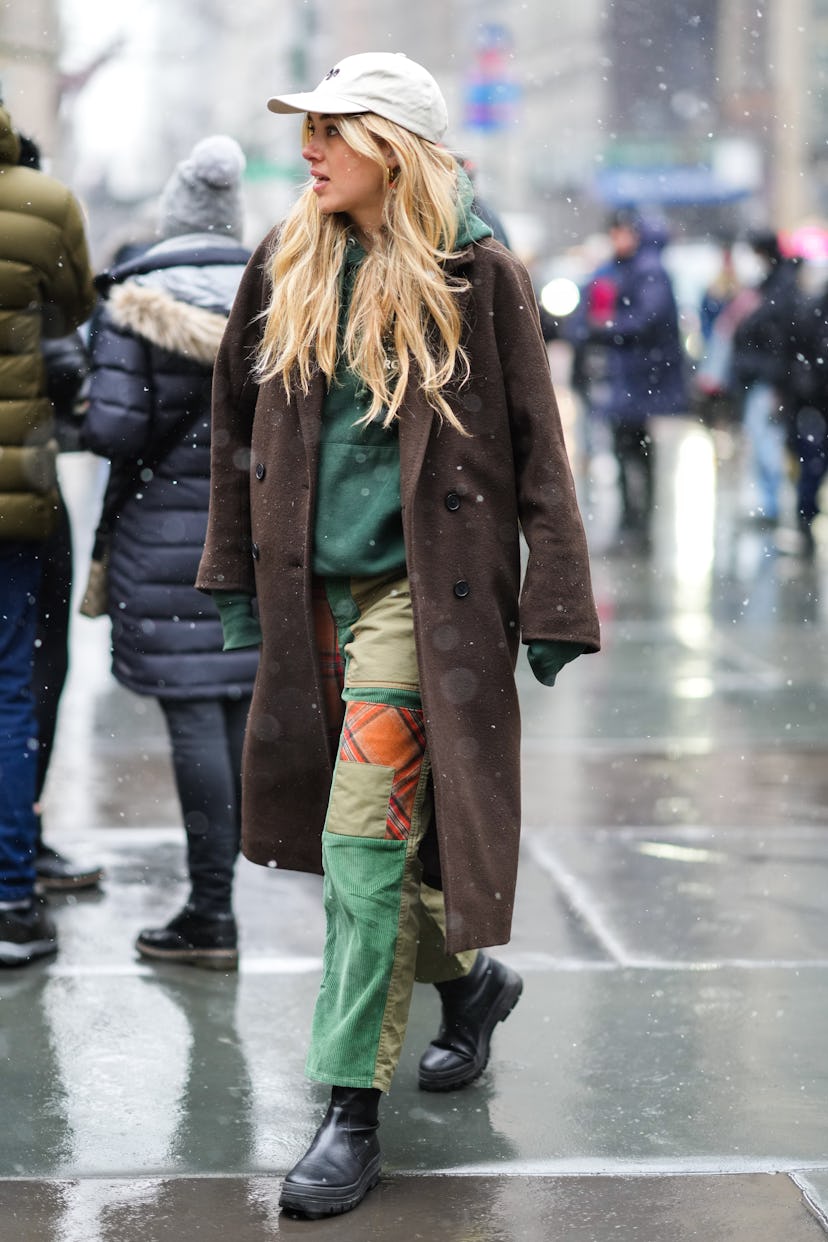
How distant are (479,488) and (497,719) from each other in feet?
1.42

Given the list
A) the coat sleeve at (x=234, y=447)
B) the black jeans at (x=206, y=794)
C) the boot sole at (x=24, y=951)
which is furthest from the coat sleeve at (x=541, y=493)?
the boot sole at (x=24, y=951)

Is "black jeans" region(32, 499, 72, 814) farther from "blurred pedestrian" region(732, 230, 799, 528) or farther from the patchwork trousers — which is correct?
"blurred pedestrian" region(732, 230, 799, 528)

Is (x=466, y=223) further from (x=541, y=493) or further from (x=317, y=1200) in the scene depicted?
(x=317, y=1200)

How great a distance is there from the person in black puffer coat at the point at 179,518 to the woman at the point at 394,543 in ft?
3.51

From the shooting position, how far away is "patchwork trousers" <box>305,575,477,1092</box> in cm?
344

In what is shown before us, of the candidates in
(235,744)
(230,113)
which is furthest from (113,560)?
(230,113)

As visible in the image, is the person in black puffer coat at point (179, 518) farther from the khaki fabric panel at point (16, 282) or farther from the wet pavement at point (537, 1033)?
the wet pavement at point (537, 1033)

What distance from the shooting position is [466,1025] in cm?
400

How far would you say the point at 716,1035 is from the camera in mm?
4266

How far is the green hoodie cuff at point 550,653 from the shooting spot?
11.5ft

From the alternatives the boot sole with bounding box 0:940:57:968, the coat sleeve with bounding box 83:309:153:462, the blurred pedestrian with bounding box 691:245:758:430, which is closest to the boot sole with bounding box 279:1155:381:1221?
the boot sole with bounding box 0:940:57:968

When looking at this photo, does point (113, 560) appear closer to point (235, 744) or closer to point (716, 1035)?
point (235, 744)

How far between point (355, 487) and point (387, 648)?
309 millimetres

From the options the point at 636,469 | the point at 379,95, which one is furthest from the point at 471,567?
the point at 636,469
